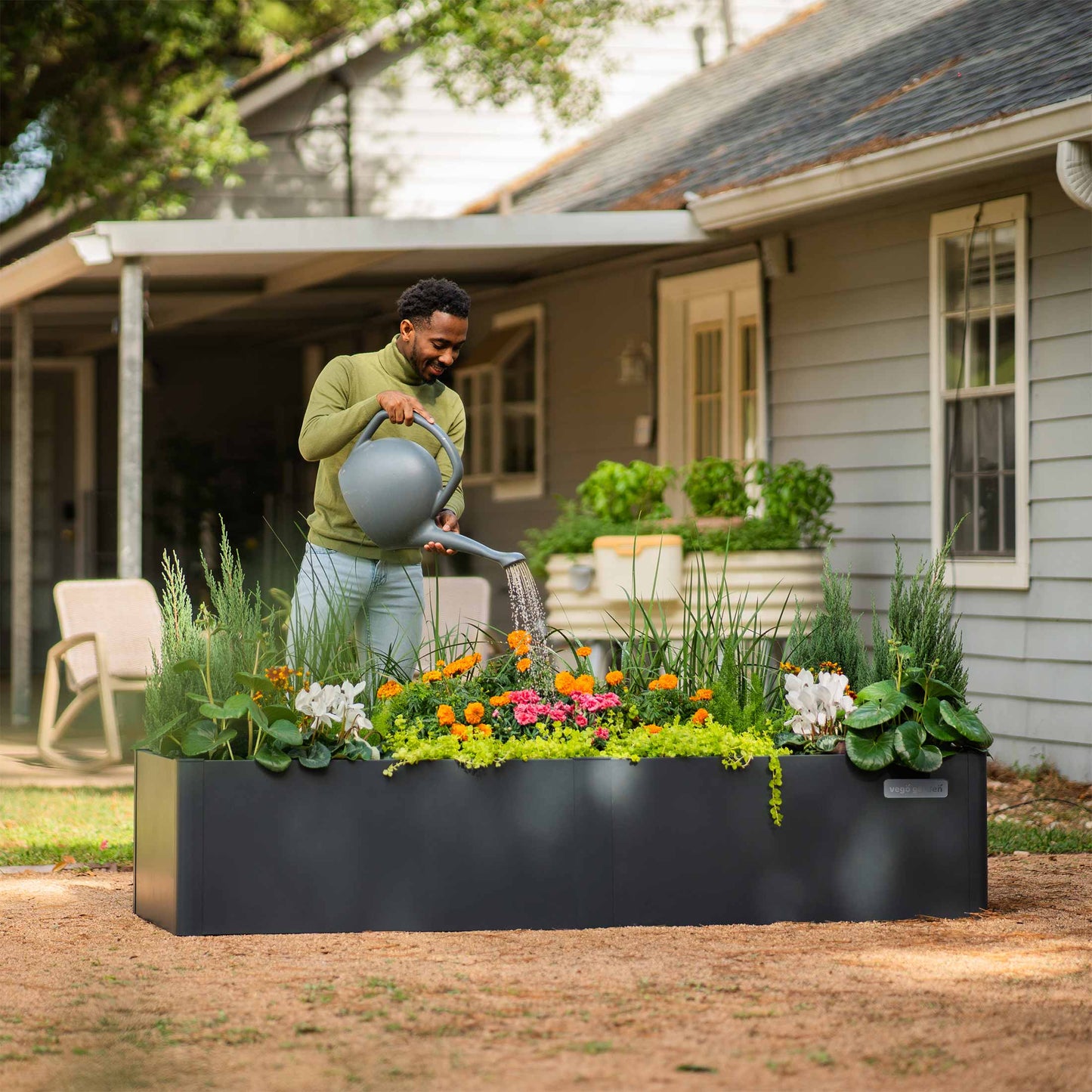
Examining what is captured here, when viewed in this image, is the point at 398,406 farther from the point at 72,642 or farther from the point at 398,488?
the point at 72,642

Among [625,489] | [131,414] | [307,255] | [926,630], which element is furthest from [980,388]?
[131,414]

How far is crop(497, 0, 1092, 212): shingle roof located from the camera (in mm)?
7535

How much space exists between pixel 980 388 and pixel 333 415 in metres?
3.76

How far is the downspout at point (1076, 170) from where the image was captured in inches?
258

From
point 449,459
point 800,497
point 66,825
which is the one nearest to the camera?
point 449,459

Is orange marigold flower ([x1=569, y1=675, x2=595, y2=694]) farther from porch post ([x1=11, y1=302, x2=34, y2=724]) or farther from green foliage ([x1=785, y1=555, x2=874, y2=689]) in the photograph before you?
porch post ([x1=11, y1=302, x2=34, y2=724])

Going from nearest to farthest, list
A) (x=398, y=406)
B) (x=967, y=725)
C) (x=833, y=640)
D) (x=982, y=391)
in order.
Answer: (x=967, y=725)
(x=398, y=406)
(x=833, y=640)
(x=982, y=391)

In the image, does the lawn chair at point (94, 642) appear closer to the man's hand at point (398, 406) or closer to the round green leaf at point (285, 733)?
the man's hand at point (398, 406)

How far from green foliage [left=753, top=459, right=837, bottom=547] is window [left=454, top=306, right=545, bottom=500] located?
12.0ft

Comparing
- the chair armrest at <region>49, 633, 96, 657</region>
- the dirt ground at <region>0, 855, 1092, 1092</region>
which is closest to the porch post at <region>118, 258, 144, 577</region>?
the chair armrest at <region>49, 633, 96, 657</region>

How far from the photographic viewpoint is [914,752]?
181 inches

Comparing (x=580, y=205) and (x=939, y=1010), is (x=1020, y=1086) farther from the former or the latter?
(x=580, y=205)

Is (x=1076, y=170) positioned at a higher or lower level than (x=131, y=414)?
higher

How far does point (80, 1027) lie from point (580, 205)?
8116 millimetres
